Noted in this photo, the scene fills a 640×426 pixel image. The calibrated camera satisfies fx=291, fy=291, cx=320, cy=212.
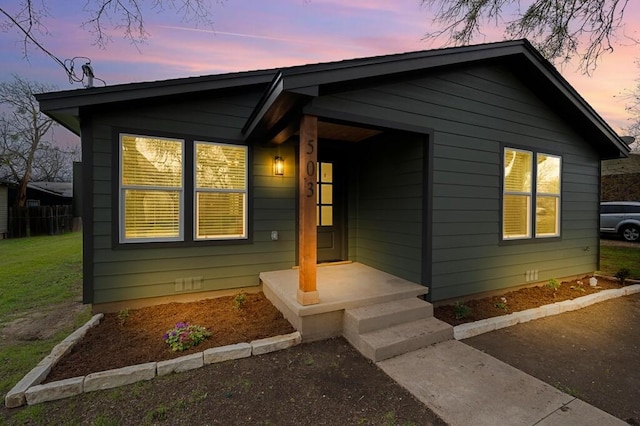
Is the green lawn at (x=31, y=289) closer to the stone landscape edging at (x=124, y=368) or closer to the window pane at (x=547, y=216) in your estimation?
the stone landscape edging at (x=124, y=368)

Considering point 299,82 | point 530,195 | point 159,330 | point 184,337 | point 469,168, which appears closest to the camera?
point 299,82

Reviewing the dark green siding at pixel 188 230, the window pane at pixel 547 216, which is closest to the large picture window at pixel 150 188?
the dark green siding at pixel 188 230

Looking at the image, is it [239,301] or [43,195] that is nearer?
[239,301]

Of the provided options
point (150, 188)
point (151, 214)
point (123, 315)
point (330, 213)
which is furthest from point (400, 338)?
point (150, 188)

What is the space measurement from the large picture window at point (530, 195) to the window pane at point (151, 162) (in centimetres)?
511

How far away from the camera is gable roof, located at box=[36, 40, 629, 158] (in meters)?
2.90

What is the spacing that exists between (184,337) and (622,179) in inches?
752

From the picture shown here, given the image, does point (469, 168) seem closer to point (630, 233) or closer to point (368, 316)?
point (368, 316)

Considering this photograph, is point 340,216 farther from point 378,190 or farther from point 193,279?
point 193,279

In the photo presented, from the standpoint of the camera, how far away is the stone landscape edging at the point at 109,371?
215 centimetres

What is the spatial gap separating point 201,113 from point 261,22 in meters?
2.43

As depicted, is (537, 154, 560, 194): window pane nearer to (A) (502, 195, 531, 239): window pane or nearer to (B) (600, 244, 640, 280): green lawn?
(A) (502, 195, 531, 239): window pane

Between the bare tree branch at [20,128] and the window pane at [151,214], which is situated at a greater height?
the bare tree branch at [20,128]

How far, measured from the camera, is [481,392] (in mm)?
2344
